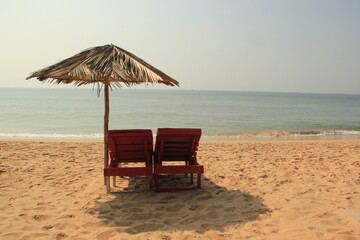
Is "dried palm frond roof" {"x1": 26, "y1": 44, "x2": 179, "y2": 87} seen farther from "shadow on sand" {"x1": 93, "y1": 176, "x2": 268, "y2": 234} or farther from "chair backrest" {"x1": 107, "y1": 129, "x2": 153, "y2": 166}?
"shadow on sand" {"x1": 93, "y1": 176, "x2": 268, "y2": 234}

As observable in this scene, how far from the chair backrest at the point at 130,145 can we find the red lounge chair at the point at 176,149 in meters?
0.17

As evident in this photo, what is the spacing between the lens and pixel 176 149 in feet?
15.6

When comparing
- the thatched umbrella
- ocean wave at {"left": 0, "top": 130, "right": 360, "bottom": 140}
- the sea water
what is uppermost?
the thatched umbrella

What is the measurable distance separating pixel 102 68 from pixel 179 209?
218 centimetres

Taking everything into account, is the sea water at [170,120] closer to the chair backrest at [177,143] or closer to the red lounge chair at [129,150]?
the red lounge chair at [129,150]

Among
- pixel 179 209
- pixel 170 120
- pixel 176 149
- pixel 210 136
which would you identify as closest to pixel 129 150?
pixel 176 149

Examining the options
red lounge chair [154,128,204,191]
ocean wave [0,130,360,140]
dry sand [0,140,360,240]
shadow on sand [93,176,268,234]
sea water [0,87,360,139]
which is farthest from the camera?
sea water [0,87,360,139]

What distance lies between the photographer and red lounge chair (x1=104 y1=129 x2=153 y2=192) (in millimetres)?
4281

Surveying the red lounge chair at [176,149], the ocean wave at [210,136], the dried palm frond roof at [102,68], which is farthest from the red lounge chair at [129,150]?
the ocean wave at [210,136]

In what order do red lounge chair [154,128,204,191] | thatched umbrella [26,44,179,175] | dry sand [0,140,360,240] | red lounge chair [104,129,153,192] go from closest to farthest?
dry sand [0,140,360,240], thatched umbrella [26,44,179,175], red lounge chair [104,129,153,192], red lounge chair [154,128,204,191]

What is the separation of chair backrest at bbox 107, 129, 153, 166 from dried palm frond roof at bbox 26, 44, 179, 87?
2.53ft

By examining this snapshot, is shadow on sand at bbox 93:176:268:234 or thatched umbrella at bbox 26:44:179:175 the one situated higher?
thatched umbrella at bbox 26:44:179:175

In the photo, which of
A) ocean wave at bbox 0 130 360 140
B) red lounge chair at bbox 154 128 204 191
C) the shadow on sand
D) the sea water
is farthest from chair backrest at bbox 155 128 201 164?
the sea water

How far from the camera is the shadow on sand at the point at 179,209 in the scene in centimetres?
340
